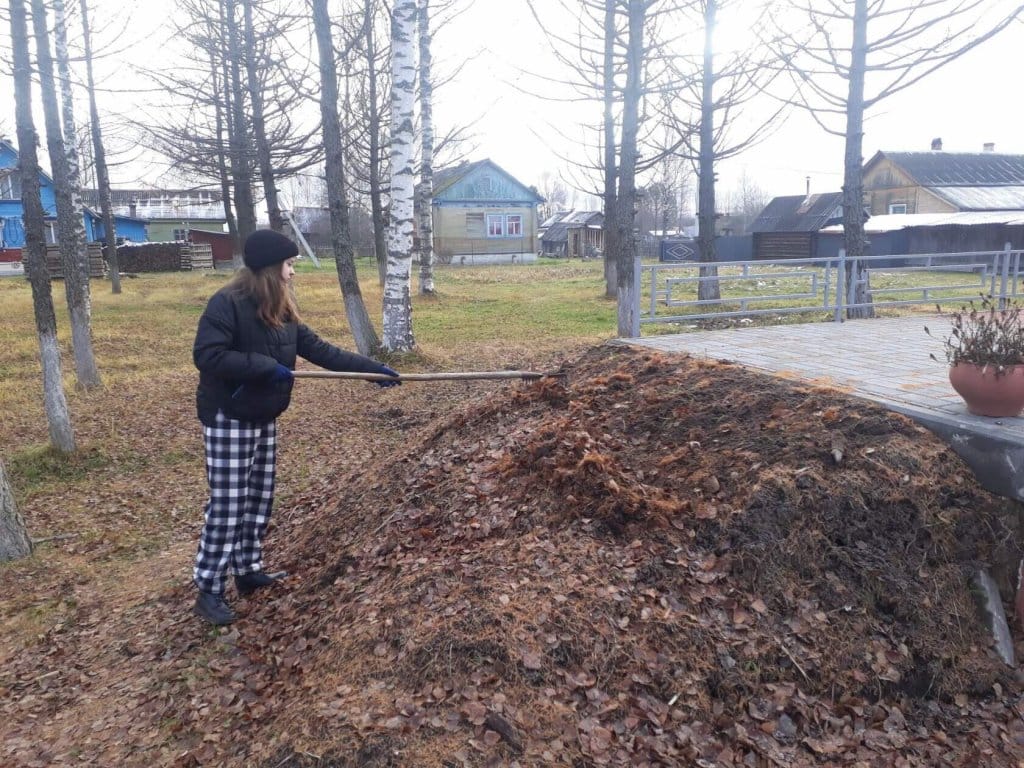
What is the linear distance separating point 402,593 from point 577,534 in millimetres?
962

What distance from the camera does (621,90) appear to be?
11.8 metres

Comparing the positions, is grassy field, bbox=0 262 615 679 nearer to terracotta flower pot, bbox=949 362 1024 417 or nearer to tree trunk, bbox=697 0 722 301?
tree trunk, bbox=697 0 722 301

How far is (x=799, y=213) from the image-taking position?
1625 inches

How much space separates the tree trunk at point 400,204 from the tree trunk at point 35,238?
4.54 metres

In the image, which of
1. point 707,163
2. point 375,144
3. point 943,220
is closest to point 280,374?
point 707,163

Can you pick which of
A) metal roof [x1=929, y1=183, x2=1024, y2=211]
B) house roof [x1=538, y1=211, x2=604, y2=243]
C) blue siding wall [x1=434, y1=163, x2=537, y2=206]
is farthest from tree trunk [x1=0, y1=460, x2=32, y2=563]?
house roof [x1=538, y1=211, x2=604, y2=243]

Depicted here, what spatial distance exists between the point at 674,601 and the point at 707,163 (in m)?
14.2

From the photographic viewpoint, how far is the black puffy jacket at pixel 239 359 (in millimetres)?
3971

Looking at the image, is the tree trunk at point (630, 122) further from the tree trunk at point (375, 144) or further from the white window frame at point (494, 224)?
the white window frame at point (494, 224)

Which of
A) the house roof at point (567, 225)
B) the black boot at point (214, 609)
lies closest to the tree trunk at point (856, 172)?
the black boot at point (214, 609)

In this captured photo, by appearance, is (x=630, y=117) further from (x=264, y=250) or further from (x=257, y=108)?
(x=257, y=108)

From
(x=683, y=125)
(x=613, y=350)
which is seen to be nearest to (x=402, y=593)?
(x=613, y=350)

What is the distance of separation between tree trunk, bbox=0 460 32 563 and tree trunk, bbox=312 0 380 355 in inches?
238

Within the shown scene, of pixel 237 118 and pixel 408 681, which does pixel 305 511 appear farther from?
pixel 237 118
